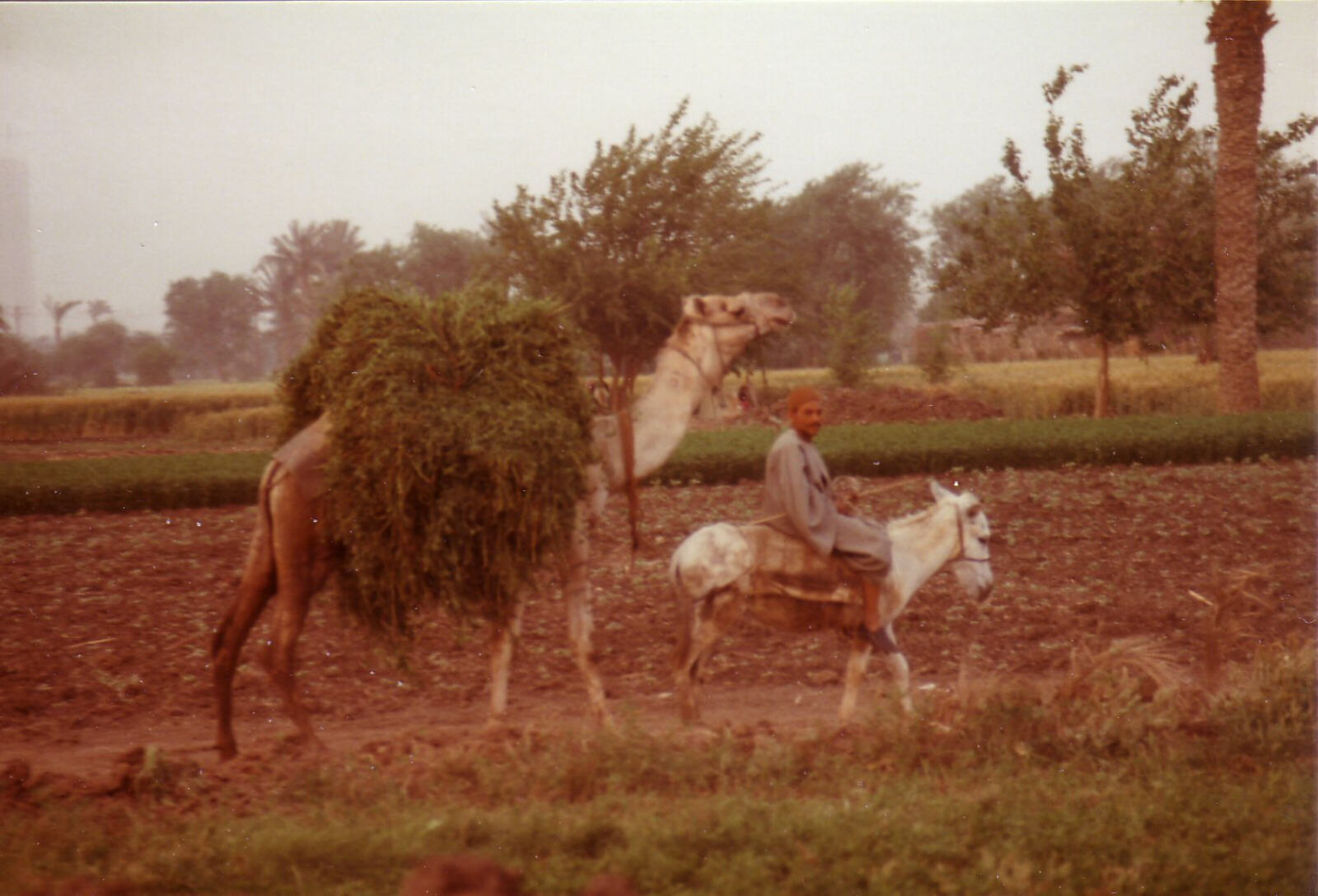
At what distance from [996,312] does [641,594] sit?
20.5 meters

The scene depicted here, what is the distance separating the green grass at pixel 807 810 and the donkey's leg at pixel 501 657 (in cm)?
32

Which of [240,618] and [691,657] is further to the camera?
[240,618]

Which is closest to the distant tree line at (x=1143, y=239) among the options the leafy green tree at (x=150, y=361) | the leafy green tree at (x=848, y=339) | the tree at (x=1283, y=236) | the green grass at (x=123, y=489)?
the tree at (x=1283, y=236)

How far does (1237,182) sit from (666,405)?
64.9ft

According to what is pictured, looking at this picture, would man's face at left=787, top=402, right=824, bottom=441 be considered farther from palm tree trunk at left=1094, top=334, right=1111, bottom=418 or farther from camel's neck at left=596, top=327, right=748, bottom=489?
palm tree trunk at left=1094, top=334, right=1111, bottom=418

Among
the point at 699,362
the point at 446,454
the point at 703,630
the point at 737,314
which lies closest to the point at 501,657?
the point at 703,630

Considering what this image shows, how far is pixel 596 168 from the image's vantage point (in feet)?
103

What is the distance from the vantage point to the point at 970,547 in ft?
28.9

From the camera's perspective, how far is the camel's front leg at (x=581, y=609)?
8.38 metres

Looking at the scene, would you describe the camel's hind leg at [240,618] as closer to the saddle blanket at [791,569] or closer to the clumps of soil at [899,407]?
the saddle blanket at [791,569]

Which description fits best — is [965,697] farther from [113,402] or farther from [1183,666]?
[113,402]

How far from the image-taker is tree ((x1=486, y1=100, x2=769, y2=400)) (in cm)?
2986

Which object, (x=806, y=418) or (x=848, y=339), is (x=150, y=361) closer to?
(x=848, y=339)

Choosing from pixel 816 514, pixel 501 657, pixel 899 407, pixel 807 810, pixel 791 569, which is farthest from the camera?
pixel 899 407
